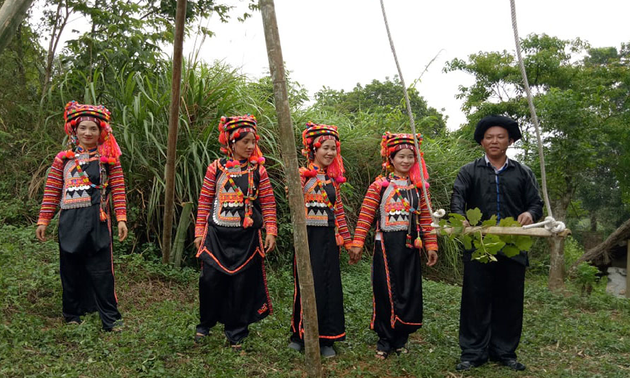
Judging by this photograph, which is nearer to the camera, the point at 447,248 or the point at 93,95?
the point at 93,95

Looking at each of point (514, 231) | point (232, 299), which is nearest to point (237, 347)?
point (232, 299)

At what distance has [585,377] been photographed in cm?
371

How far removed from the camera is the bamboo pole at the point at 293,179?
9.70 feet

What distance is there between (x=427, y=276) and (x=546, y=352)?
3.40m

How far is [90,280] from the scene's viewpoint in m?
4.09

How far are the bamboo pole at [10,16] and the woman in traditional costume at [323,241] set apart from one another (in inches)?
79.9

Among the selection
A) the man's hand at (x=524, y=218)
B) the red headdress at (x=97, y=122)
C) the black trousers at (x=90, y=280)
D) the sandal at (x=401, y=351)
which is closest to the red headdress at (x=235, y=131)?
the red headdress at (x=97, y=122)

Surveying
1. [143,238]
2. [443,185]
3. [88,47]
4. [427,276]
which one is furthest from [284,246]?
[88,47]

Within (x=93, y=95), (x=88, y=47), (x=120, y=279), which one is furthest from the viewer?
(x=88, y=47)

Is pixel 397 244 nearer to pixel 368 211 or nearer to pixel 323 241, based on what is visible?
pixel 368 211

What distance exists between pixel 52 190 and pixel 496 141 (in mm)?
3341

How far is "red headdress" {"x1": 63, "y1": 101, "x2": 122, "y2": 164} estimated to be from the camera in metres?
3.96

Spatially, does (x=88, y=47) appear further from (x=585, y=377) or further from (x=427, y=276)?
(x=585, y=377)

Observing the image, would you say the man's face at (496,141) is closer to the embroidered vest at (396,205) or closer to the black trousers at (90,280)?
the embroidered vest at (396,205)
